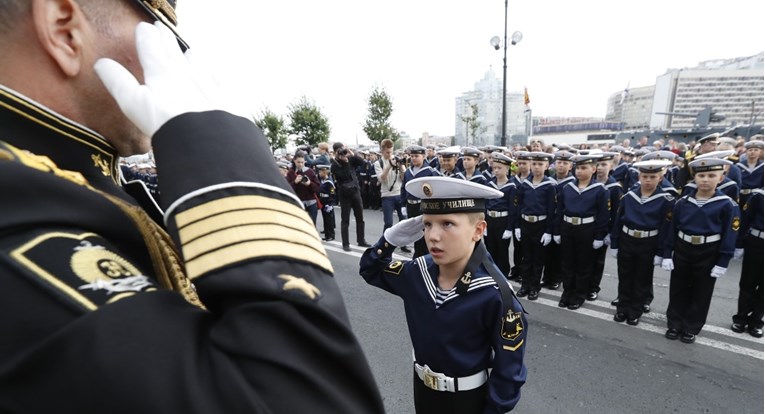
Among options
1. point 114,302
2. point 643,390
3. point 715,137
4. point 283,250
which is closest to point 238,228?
point 283,250

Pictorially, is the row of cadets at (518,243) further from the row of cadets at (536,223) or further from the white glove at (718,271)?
the white glove at (718,271)

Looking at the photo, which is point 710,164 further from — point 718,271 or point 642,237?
point 718,271

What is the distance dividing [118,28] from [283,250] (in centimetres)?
53

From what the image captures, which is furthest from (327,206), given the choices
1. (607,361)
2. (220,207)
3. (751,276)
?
(220,207)

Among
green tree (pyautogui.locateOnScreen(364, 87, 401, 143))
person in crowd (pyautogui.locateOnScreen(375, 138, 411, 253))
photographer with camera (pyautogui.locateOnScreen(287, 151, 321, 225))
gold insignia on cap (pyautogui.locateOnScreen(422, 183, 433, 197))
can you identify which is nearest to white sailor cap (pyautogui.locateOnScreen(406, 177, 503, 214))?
gold insignia on cap (pyautogui.locateOnScreen(422, 183, 433, 197))

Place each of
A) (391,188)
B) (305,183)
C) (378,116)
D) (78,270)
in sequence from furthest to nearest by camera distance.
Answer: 1. (378,116)
2. (391,188)
3. (305,183)
4. (78,270)

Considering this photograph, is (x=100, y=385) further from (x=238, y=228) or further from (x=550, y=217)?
(x=550, y=217)

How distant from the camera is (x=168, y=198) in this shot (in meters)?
0.58

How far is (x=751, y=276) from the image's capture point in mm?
4363

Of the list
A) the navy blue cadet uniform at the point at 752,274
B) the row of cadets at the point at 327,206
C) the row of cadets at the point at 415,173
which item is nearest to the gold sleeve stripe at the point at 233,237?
the navy blue cadet uniform at the point at 752,274

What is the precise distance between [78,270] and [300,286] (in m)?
0.28

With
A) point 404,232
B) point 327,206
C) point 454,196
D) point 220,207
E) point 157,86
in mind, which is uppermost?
point 157,86

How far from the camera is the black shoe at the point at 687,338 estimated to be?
13.2ft

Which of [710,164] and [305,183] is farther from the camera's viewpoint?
[305,183]
